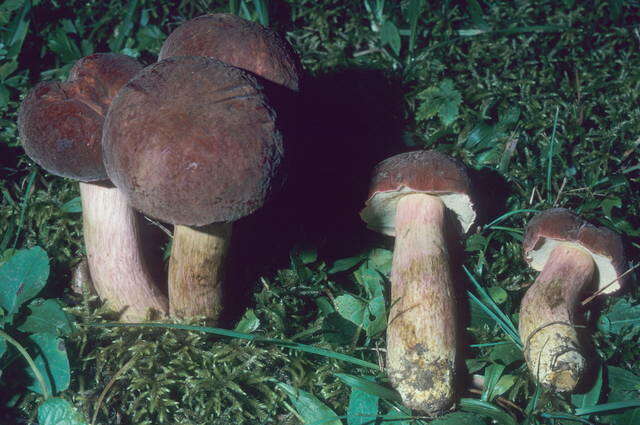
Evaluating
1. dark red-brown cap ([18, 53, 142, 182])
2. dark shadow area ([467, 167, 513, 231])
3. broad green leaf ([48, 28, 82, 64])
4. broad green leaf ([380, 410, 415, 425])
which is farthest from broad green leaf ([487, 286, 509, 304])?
broad green leaf ([48, 28, 82, 64])

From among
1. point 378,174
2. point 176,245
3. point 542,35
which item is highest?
point 542,35

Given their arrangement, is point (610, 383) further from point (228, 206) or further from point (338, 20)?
point (338, 20)

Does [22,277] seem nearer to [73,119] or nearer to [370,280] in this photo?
[73,119]

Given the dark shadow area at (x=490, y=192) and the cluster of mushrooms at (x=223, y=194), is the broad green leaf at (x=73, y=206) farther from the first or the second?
the dark shadow area at (x=490, y=192)

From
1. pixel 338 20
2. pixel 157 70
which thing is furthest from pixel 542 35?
pixel 157 70

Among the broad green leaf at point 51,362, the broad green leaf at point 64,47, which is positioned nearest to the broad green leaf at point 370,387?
the broad green leaf at point 51,362

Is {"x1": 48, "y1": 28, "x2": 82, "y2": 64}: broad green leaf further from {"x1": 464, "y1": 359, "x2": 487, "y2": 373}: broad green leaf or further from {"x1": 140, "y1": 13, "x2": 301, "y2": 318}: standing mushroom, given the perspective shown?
{"x1": 464, "y1": 359, "x2": 487, "y2": 373}: broad green leaf

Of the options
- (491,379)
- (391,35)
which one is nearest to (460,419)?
(491,379)
